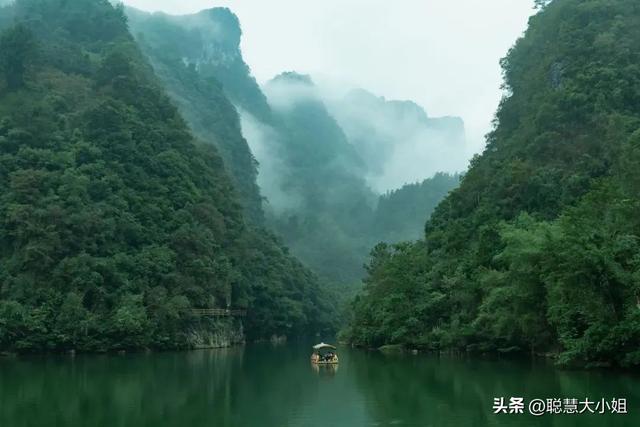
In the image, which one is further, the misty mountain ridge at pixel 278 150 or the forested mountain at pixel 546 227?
the misty mountain ridge at pixel 278 150

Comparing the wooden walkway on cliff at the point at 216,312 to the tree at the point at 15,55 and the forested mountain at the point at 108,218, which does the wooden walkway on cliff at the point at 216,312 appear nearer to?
the forested mountain at the point at 108,218

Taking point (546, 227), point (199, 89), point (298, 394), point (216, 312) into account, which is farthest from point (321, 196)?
point (298, 394)

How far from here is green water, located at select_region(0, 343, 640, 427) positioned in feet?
53.7

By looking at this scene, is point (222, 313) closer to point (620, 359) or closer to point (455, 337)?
point (455, 337)

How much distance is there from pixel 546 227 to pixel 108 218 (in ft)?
97.5

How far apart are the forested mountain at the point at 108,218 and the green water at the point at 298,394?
1110 centimetres

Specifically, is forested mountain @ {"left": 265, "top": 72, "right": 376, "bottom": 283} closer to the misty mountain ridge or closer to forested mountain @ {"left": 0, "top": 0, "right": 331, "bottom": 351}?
the misty mountain ridge

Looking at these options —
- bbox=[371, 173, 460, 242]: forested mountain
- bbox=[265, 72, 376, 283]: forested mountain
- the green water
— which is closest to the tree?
the green water

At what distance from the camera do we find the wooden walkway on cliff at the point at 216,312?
5079 centimetres

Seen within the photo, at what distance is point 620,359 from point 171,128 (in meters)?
48.0

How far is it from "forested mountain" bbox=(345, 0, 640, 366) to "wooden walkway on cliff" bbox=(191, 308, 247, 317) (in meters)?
9.72

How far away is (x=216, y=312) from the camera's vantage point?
54312 mm

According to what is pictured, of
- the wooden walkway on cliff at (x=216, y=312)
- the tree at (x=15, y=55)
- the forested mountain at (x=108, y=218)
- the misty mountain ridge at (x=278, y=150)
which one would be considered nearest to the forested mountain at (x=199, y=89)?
the misty mountain ridge at (x=278, y=150)

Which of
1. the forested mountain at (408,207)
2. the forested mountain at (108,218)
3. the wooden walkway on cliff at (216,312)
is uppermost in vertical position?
the forested mountain at (408,207)
